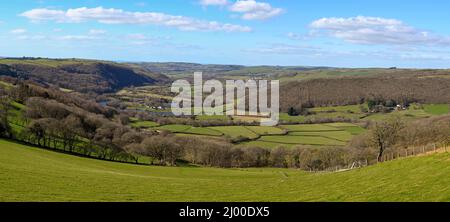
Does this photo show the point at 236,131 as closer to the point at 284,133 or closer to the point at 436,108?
the point at 284,133

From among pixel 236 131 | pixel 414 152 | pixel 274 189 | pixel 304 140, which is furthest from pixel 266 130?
pixel 274 189

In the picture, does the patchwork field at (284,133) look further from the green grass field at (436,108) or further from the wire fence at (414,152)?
the wire fence at (414,152)

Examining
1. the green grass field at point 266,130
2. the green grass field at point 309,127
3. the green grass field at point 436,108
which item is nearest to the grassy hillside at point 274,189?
the green grass field at point 266,130

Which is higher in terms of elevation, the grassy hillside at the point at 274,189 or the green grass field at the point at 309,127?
the grassy hillside at the point at 274,189

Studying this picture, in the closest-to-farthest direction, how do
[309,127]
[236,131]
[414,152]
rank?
→ [414,152], [236,131], [309,127]

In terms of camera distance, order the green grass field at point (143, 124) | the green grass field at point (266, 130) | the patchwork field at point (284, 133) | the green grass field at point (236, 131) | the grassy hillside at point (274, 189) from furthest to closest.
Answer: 1. the green grass field at point (143, 124)
2. the green grass field at point (266, 130)
3. the green grass field at point (236, 131)
4. the patchwork field at point (284, 133)
5. the grassy hillside at point (274, 189)

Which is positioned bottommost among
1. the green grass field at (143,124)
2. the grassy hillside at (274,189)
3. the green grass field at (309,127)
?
the green grass field at (309,127)

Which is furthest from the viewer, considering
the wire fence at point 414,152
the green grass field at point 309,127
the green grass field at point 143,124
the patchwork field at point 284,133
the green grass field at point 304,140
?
the green grass field at point 143,124

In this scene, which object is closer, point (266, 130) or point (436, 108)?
point (266, 130)

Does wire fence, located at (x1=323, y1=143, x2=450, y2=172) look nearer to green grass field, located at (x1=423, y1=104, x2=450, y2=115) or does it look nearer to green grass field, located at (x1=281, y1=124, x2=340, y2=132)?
green grass field, located at (x1=281, y1=124, x2=340, y2=132)
